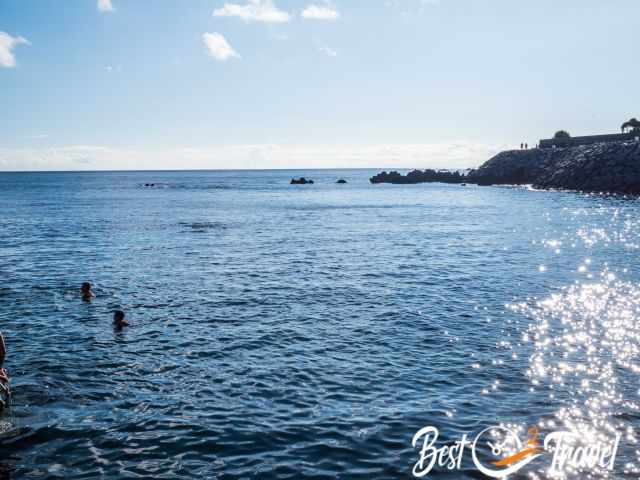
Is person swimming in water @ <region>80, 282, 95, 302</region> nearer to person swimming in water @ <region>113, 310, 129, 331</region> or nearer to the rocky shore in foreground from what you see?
person swimming in water @ <region>113, 310, 129, 331</region>

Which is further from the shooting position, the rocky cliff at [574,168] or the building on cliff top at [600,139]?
the building on cliff top at [600,139]

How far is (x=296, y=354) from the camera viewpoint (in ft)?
62.4

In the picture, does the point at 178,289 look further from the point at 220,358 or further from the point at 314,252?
the point at 314,252

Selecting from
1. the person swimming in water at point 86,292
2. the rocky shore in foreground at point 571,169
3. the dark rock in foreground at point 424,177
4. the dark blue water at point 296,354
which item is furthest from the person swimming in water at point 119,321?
the dark rock in foreground at point 424,177

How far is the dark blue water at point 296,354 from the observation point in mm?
12672

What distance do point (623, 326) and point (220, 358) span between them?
18.6 m

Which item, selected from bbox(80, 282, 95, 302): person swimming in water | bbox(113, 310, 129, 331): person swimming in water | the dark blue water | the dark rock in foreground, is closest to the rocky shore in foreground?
the dark rock in foreground

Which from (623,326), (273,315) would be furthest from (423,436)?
(623,326)

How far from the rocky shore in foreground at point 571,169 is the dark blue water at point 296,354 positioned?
66.8 meters

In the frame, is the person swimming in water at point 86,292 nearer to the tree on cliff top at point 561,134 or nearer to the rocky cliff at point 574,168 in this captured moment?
the rocky cliff at point 574,168

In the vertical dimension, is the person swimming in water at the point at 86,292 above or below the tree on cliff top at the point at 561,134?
below

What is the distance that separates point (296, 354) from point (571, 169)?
114766 mm

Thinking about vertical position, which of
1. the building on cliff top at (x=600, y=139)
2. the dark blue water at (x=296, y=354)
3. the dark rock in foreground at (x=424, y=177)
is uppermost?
the building on cliff top at (x=600, y=139)

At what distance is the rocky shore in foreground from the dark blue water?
219 ft
